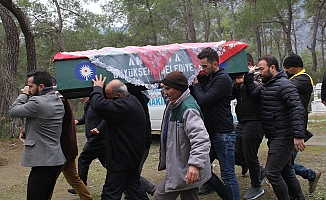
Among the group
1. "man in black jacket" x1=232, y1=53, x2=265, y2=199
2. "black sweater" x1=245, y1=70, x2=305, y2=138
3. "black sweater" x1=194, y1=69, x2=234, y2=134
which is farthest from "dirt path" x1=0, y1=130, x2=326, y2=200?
"black sweater" x1=194, y1=69, x2=234, y2=134

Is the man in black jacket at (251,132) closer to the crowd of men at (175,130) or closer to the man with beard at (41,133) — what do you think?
the crowd of men at (175,130)

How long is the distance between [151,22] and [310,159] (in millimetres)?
19005

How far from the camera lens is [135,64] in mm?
4328

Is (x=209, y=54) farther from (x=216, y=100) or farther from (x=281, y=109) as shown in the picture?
(x=281, y=109)

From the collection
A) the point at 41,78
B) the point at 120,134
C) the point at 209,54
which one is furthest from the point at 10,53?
the point at 209,54

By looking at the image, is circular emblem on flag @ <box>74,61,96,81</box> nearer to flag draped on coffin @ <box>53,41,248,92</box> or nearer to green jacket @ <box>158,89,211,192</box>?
flag draped on coffin @ <box>53,41,248,92</box>

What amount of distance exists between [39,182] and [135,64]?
5.55 ft

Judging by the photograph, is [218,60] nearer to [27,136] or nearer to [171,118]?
[171,118]

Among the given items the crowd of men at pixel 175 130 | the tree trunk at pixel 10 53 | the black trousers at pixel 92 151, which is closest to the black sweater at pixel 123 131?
the crowd of men at pixel 175 130

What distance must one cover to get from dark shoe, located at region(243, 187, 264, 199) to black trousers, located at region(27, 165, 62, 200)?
8.48ft

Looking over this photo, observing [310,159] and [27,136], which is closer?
[27,136]

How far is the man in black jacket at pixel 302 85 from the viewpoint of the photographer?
5.01m

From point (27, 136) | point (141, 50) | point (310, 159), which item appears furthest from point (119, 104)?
point (310, 159)

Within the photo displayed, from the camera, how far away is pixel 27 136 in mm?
4199
